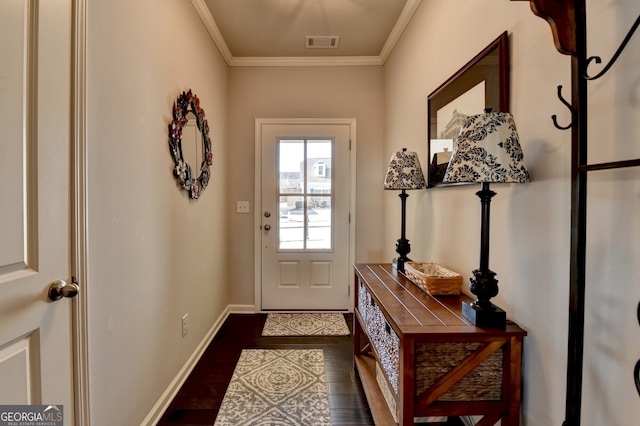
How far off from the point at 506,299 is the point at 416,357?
47 cm

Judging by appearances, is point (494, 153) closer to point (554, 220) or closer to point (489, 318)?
point (554, 220)

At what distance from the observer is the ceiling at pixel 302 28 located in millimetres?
2160

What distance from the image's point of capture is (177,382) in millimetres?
1807

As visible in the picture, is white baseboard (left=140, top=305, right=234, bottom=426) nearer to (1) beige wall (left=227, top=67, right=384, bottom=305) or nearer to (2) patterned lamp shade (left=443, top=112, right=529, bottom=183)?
(1) beige wall (left=227, top=67, right=384, bottom=305)

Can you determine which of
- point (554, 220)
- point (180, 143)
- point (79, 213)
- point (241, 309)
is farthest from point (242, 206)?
point (554, 220)

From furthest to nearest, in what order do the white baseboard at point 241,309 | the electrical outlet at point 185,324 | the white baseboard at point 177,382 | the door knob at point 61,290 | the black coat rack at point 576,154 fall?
1. the white baseboard at point 241,309
2. the electrical outlet at point 185,324
3. the white baseboard at point 177,382
4. the door knob at point 61,290
5. the black coat rack at point 576,154

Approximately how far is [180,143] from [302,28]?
57.8 inches

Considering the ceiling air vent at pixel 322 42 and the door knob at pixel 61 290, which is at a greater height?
the ceiling air vent at pixel 322 42

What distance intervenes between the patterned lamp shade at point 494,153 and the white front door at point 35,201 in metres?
1.35

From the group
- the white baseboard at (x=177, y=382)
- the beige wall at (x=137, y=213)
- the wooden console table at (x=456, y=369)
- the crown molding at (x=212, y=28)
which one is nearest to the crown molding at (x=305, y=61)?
the crown molding at (x=212, y=28)

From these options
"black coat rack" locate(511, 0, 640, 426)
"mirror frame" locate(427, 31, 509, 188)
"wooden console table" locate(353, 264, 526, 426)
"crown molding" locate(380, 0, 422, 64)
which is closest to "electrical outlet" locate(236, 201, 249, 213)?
"mirror frame" locate(427, 31, 509, 188)

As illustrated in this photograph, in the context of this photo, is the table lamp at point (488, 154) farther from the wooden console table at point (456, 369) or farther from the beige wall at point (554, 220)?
the wooden console table at point (456, 369)

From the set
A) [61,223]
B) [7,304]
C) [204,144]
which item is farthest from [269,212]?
[7,304]

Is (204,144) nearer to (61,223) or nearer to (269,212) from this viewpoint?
(269,212)
